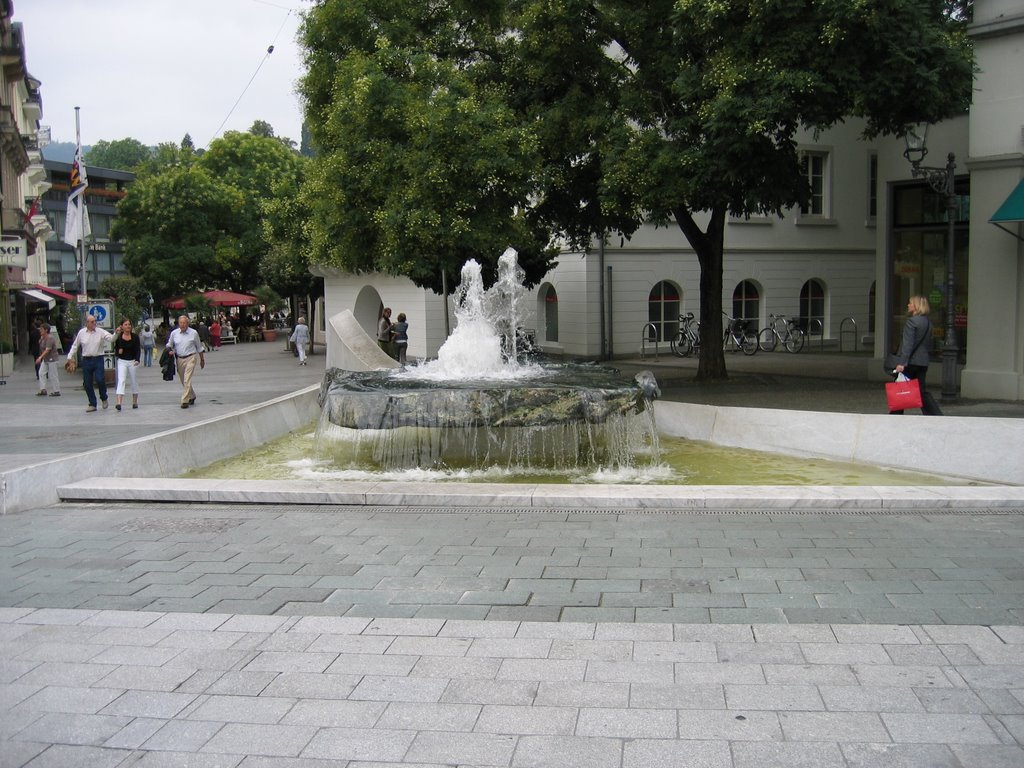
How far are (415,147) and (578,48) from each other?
10.7ft

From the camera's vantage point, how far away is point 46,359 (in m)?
21.0

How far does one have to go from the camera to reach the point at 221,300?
55531mm

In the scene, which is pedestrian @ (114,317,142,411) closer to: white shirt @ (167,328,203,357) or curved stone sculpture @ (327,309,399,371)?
white shirt @ (167,328,203,357)

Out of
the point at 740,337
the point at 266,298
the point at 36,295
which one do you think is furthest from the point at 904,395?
the point at 266,298

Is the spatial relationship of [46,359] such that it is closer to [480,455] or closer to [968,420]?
[480,455]

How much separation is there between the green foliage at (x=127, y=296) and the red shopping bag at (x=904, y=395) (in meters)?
26.8

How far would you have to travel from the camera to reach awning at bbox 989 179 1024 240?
1440 cm

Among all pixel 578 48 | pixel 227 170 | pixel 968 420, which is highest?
pixel 227 170

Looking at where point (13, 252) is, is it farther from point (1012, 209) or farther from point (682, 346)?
point (1012, 209)

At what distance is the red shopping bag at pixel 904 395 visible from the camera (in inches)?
416

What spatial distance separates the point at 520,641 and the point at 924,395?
8370 millimetres

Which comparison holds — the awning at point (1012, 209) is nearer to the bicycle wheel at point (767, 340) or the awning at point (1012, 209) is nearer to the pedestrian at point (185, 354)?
the pedestrian at point (185, 354)

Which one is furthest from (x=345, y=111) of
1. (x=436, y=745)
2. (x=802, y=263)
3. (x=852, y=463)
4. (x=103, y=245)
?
(x=103, y=245)

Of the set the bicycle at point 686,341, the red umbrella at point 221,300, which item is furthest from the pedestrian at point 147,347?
the red umbrella at point 221,300
